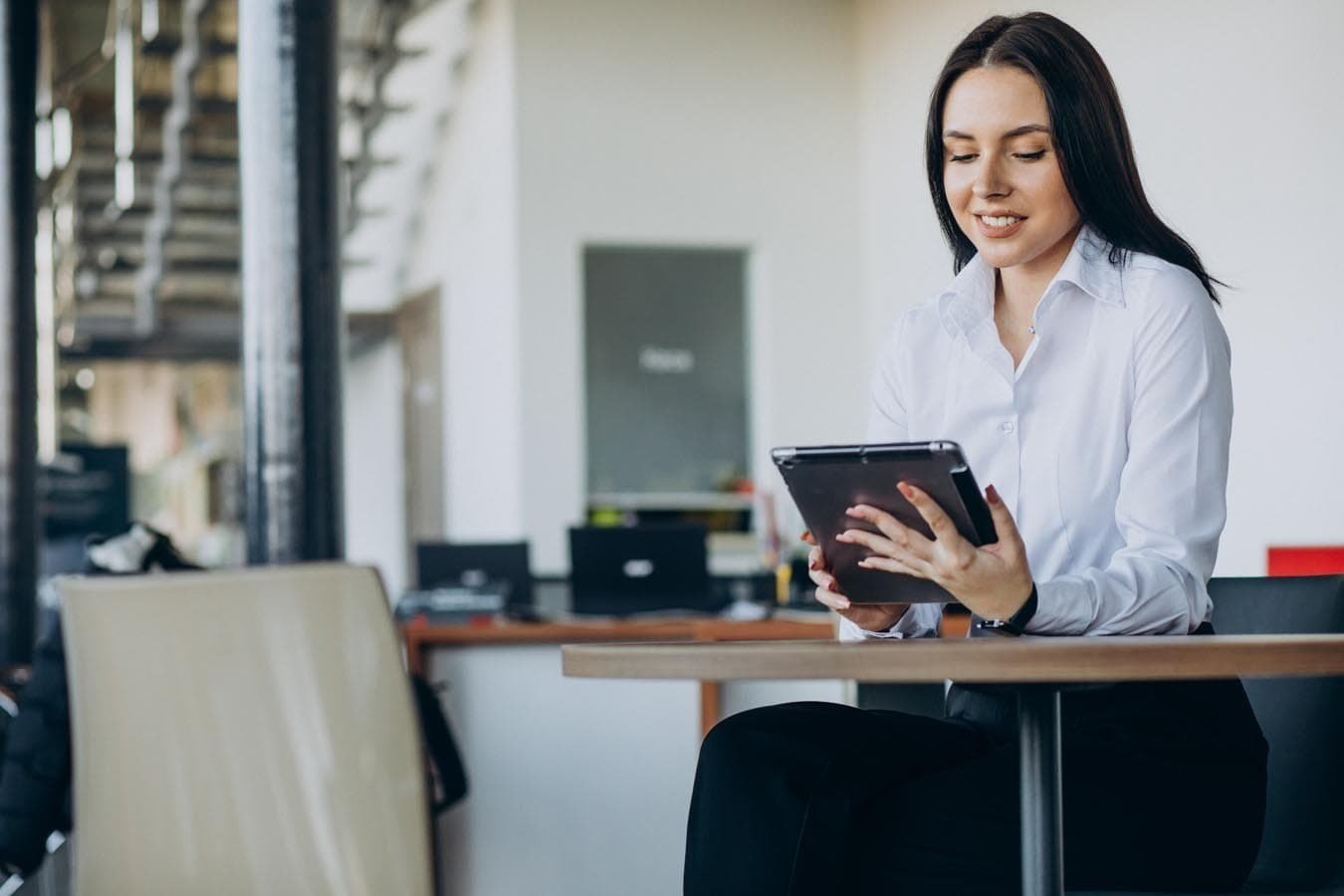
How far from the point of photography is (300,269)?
15.5 ft

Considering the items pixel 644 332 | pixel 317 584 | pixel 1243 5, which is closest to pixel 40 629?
pixel 644 332

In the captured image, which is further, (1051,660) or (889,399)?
(889,399)

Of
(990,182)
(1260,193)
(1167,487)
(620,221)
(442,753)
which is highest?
(620,221)

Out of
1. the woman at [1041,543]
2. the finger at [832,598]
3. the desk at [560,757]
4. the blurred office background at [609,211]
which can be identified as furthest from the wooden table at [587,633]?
the finger at [832,598]

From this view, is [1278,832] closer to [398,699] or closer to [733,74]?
[398,699]

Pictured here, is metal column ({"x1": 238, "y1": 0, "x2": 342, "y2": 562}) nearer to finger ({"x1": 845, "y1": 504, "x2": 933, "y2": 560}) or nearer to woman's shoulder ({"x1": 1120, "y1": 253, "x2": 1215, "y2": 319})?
woman's shoulder ({"x1": 1120, "y1": 253, "x2": 1215, "y2": 319})

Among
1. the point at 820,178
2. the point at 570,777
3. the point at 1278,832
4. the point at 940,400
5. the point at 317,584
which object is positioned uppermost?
the point at 820,178

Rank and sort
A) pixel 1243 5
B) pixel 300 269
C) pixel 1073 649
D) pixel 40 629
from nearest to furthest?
pixel 1073 649, pixel 300 269, pixel 1243 5, pixel 40 629

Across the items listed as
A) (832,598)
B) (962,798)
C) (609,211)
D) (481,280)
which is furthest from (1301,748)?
(481,280)

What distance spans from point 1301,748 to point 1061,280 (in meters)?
0.61

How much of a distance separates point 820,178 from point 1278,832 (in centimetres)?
656

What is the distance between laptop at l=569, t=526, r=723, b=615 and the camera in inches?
208

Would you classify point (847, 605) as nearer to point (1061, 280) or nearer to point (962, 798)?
point (962, 798)

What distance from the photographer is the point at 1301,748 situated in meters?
2.01
